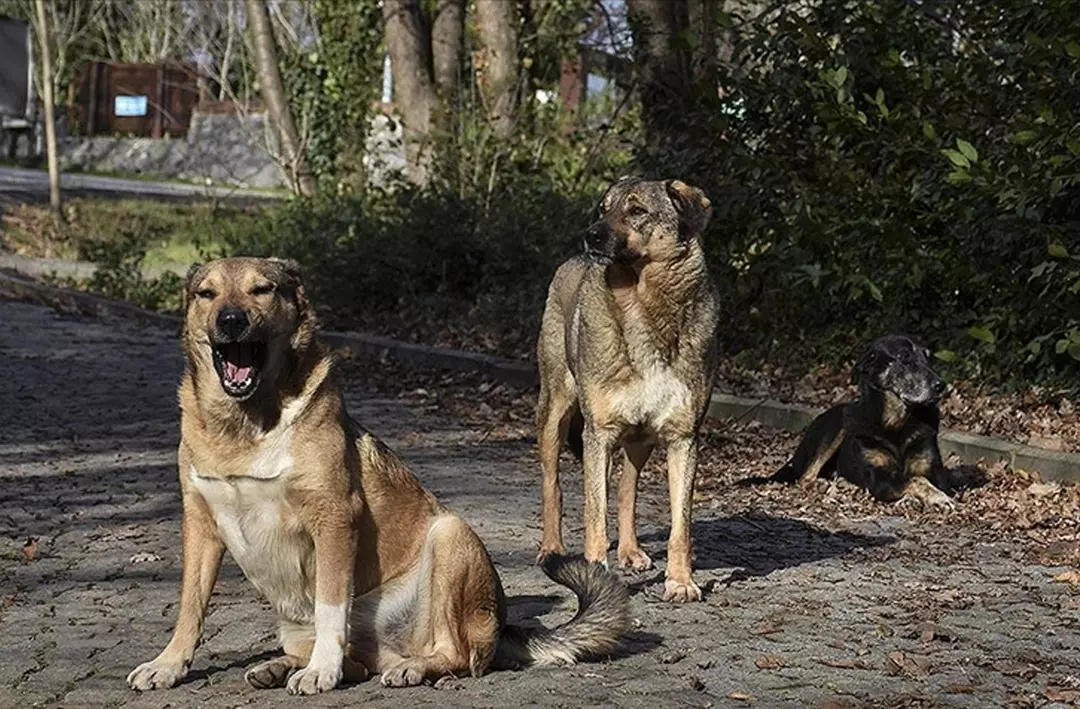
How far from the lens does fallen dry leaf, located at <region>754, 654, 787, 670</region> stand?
6.31 meters

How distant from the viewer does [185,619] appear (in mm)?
5848

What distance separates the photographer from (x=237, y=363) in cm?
583

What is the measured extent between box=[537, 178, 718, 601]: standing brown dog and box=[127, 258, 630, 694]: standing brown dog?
1.58 m

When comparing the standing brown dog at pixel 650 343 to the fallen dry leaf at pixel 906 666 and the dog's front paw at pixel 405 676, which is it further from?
the dog's front paw at pixel 405 676

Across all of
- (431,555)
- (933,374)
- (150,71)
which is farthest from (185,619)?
(150,71)

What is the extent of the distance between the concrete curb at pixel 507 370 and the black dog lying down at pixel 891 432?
1.78ft

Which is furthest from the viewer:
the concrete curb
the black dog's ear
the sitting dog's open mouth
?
the concrete curb

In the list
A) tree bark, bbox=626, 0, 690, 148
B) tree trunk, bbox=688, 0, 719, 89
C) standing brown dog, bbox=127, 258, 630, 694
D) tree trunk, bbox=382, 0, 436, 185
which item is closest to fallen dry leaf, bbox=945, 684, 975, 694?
standing brown dog, bbox=127, 258, 630, 694

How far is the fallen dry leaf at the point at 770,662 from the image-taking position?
6309mm

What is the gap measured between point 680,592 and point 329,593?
6.84 feet

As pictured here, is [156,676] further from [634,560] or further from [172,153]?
[172,153]

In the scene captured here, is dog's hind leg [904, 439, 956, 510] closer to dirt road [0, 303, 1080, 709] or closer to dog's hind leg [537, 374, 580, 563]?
dirt road [0, 303, 1080, 709]

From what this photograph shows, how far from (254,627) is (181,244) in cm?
2068

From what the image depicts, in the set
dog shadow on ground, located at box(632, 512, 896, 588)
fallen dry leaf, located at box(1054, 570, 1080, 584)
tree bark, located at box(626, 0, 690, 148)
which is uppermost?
tree bark, located at box(626, 0, 690, 148)
